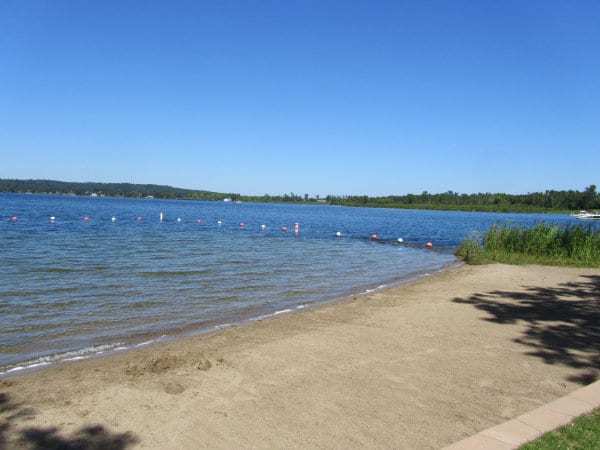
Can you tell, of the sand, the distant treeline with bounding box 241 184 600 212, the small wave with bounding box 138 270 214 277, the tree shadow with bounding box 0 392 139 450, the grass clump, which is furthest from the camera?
the distant treeline with bounding box 241 184 600 212

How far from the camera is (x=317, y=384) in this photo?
6262mm

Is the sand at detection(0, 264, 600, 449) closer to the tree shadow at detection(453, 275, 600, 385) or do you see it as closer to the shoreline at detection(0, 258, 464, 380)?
the tree shadow at detection(453, 275, 600, 385)

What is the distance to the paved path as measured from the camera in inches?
165

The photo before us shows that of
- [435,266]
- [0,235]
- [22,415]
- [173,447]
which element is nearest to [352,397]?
[173,447]

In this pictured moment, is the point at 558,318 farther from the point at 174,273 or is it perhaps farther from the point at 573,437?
the point at 174,273

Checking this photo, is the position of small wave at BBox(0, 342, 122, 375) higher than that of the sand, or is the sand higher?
the sand

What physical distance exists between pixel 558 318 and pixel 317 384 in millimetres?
6515

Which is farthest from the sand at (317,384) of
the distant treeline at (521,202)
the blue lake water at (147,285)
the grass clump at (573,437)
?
the distant treeline at (521,202)

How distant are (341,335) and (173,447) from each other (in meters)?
4.80

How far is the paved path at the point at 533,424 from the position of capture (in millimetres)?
4195

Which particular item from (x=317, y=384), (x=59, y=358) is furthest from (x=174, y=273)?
(x=317, y=384)

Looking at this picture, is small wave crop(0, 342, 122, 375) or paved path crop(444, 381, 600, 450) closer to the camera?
paved path crop(444, 381, 600, 450)

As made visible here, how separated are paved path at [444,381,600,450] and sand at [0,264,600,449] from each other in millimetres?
387

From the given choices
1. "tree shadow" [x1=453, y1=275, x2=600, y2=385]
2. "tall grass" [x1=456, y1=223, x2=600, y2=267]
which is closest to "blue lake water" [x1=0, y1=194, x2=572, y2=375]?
"tall grass" [x1=456, y1=223, x2=600, y2=267]
